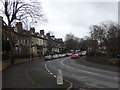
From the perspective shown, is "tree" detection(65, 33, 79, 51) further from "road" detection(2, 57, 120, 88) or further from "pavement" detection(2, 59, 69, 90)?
"pavement" detection(2, 59, 69, 90)

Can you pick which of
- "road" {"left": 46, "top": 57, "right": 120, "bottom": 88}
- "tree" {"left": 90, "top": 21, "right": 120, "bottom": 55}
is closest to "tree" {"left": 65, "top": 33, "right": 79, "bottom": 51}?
"tree" {"left": 90, "top": 21, "right": 120, "bottom": 55}

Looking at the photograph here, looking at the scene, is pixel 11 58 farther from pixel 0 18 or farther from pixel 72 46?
pixel 72 46

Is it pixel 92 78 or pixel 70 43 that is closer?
pixel 92 78

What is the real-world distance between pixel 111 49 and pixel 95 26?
73.1ft

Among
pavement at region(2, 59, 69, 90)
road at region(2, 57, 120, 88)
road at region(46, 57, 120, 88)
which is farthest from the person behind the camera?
road at region(46, 57, 120, 88)

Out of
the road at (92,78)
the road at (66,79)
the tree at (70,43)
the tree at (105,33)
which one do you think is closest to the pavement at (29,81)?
the road at (66,79)

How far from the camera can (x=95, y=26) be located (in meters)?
73.5

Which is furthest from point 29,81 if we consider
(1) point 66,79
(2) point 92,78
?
(2) point 92,78

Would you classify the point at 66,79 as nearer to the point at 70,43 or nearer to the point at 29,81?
the point at 29,81

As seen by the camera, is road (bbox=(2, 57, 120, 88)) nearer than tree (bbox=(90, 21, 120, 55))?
Yes

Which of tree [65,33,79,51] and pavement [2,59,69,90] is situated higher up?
tree [65,33,79,51]

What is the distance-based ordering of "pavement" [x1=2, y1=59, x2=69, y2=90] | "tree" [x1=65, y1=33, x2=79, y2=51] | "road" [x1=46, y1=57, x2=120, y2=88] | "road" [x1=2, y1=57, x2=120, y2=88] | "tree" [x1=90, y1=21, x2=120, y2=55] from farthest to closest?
1. "tree" [x1=65, y1=33, x2=79, y2=51]
2. "tree" [x1=90, y1=21, x2=120, y2=55]
3. "road" [x1=46, y1=57, x2=120, y2=88]
4. "road" [x1=2, y1=57, x2=120, y2=88]
5. "pavement" [x1=2, y1=59, x2=69, y2=90]

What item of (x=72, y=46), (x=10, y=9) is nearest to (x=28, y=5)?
(x=10, y=9)

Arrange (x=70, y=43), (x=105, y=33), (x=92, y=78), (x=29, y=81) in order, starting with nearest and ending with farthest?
1. (x=29, y=81)
2. (x=92, y=78)
3. (x=105, y=33)
4. (x=70, y=43)
